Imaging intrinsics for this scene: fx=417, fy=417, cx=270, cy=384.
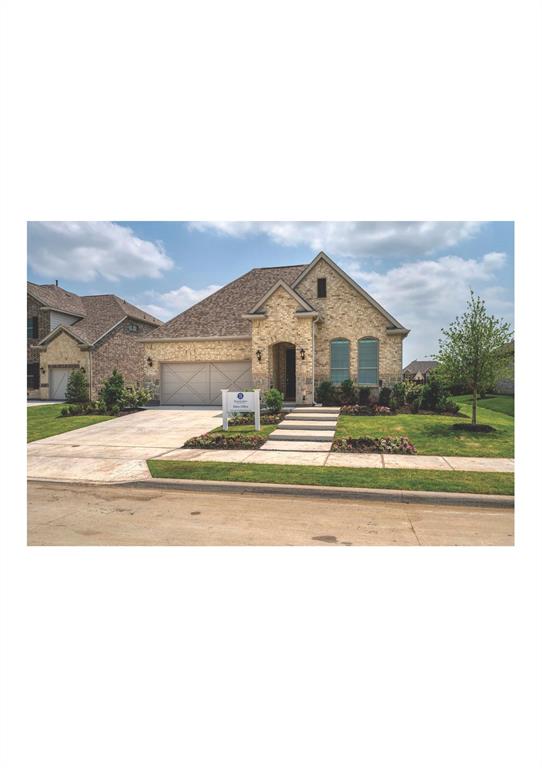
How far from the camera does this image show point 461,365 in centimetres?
1248

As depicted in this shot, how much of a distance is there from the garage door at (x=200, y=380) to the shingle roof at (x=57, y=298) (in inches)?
471

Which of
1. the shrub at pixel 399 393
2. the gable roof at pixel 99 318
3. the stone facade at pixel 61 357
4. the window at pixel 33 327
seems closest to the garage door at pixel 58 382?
the stone facade at pixel 61 357

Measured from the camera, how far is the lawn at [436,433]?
9.98 meters

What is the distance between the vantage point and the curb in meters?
6.41

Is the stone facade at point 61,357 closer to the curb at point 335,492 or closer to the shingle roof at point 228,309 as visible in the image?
the shingle roof at point 228,309

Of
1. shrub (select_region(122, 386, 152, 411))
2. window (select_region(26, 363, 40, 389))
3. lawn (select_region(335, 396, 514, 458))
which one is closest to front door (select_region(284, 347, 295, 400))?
lawn (select_region(335, 396, 514, 458))

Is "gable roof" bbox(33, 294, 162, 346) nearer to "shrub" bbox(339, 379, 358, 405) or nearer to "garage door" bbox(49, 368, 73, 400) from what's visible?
"garage door" bbox(49, 368, 73, 400)

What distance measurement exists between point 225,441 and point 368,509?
547 centimetres

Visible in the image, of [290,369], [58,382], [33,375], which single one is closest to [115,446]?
[290,369]

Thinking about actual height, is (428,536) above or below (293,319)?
below

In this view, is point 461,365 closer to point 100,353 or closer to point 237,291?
point 237,291

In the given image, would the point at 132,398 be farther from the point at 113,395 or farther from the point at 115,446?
the point at 115,446

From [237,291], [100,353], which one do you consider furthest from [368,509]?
[100,353]

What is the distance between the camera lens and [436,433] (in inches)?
465
